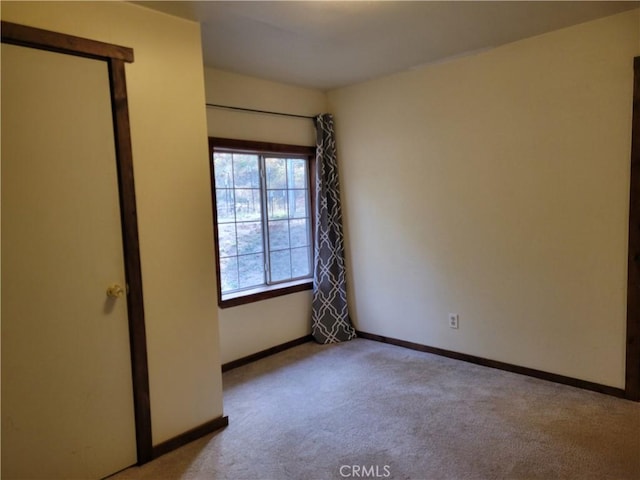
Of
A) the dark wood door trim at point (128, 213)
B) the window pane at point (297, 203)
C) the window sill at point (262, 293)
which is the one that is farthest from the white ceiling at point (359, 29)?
the window sill at point (262, 293)

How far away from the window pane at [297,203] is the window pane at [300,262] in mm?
321

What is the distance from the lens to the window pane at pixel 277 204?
12.5 feet

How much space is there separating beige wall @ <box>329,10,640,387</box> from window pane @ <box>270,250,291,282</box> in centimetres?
62

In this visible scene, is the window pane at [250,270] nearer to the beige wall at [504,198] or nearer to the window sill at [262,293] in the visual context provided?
the window sill at [262,293]

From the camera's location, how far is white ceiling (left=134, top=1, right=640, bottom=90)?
2.30 meters

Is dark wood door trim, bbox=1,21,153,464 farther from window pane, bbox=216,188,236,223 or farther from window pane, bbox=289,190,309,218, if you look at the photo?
window pane, bbox=289,190,309,218

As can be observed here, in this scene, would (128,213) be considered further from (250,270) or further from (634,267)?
(634,267)

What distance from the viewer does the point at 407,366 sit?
11.1 feet

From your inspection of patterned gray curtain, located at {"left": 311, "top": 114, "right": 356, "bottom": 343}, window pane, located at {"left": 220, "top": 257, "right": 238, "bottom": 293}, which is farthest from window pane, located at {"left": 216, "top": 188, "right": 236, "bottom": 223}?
patterned gray curtain, located at {"left": 311, "top": 114, "right": 356, "bottom": 343}

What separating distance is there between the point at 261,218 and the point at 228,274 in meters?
0.55

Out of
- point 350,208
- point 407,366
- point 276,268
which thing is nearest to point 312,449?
point 407,366

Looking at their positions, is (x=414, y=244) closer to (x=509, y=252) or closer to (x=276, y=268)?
(x=509, y=252)

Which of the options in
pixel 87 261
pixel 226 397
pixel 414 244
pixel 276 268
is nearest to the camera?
pixel 87 261

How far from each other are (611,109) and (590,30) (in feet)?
1.61
